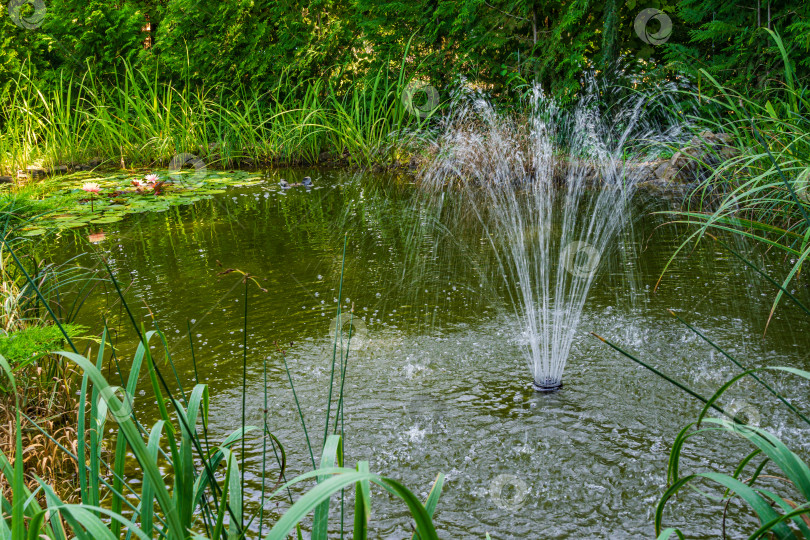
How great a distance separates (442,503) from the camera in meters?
1.87

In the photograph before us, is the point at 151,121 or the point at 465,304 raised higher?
the point at 151,121

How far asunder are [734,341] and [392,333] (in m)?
1.48

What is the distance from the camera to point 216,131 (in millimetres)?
8781

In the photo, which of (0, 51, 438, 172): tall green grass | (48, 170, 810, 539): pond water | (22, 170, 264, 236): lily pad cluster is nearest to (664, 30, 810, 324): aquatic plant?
(48, 170, 810, 539): pond water

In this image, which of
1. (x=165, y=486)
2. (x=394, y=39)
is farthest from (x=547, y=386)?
(x=394, y=39)

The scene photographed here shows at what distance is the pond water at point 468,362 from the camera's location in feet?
6.20

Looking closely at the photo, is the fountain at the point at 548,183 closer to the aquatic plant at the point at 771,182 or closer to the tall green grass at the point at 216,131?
the aquatic plant at the point at 771,182

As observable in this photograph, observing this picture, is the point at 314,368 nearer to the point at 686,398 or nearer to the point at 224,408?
the point at 224,408

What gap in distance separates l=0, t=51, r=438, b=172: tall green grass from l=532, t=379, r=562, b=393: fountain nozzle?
544 centimetres

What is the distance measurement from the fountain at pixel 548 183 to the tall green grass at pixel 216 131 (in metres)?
0.95

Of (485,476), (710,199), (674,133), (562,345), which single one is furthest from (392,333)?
(674,133)

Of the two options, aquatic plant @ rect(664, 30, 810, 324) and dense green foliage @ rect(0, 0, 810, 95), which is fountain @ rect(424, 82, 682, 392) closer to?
dense green foliage @ rect(0, 0, 810, 95)

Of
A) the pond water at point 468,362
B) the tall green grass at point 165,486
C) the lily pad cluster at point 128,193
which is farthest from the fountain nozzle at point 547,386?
the lily pad cluster at point 128,193

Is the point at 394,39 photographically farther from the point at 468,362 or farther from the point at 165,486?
the point at 165,486
